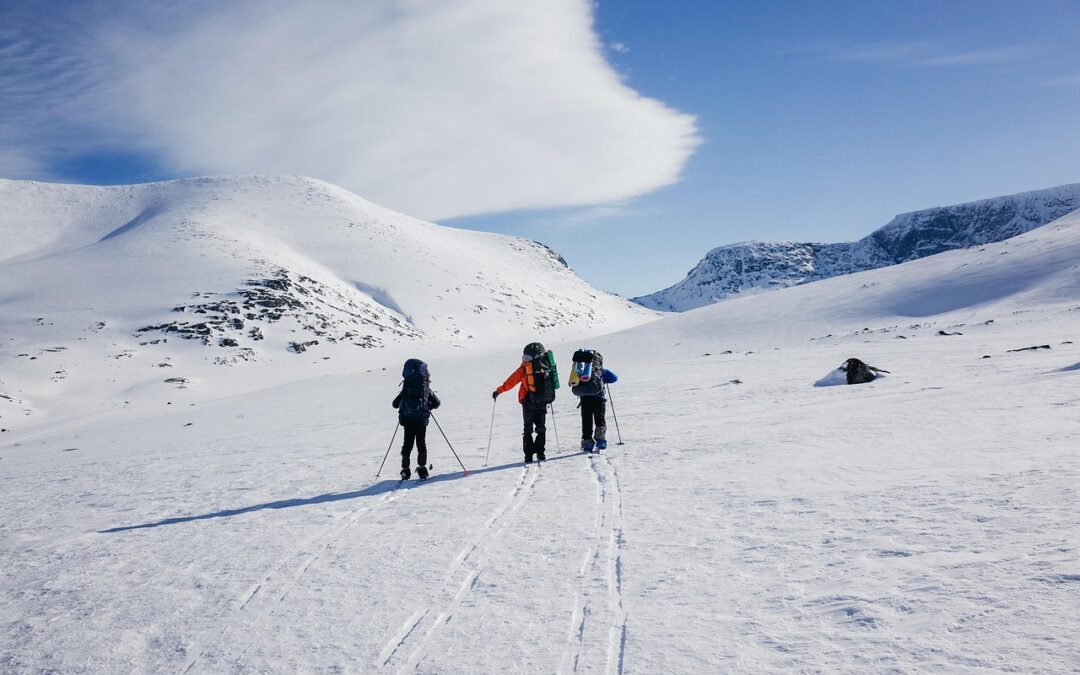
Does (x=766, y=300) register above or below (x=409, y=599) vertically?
above

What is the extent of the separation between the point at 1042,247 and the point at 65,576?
2462 inches

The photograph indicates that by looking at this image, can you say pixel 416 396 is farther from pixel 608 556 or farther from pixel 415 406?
pixel 608 556

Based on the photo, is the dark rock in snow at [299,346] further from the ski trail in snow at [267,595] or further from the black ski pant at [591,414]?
the ski trail in snow at [267,595]

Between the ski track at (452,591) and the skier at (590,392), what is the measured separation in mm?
3614

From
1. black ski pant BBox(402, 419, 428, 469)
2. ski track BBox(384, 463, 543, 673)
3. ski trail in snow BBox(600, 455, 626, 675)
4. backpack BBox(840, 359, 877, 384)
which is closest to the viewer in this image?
ski trail in snow BBox(600, 455, 626, 675)

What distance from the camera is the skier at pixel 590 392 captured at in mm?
11633

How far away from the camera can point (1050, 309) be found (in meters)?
33.1

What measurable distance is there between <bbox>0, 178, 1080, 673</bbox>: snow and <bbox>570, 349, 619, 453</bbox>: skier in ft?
1.67

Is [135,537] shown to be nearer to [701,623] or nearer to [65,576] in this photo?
[65,576]

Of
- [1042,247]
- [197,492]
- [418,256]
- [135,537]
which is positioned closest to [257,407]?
[197,492]

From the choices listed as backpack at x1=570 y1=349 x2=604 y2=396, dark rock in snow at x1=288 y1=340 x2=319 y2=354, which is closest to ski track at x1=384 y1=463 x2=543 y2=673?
backpack at x1=570 y1=349 x2=604 y2=396

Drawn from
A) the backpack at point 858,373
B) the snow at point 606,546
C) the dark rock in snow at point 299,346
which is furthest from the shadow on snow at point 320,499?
the dark rock in snow at point 299,346

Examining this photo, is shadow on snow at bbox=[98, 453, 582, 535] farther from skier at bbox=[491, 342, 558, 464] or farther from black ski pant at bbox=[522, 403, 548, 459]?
skier at bbox=[491, 342, 558, 464]

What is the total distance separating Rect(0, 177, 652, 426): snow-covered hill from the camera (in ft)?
163
